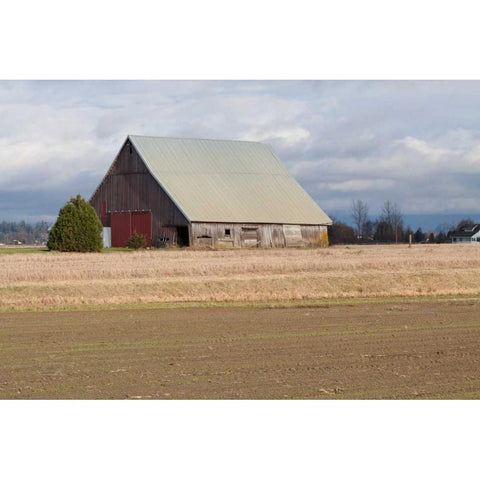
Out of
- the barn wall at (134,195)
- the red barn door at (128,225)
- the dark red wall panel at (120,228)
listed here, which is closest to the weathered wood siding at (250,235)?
the barn wall at (134,195)

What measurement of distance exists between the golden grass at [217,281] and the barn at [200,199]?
1924 centimetres

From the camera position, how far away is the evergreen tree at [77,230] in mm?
50938

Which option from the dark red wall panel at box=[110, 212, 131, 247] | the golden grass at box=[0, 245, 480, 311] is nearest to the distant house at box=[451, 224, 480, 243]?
the dark red wall panel at box=[110, 212, 131, 247]

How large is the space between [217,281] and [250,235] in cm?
3051

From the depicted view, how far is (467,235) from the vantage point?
13850 centimetres

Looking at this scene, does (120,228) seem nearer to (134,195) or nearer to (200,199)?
(134,195)

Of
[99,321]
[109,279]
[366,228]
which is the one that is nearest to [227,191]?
[109,279]

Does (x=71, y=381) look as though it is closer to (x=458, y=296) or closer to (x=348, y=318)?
(x=348, y=318)

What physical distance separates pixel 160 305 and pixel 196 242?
30.3 metres

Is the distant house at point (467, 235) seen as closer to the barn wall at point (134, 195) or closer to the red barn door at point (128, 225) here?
the barn wall at point (134, 195)

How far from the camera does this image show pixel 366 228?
124250mm

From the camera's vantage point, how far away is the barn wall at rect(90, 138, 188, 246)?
188 feet

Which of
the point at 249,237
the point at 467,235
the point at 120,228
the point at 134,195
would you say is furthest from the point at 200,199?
the point at 467,235

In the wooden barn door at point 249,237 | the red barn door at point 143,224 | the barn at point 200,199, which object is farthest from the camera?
the wooden barn door at point 249,237
